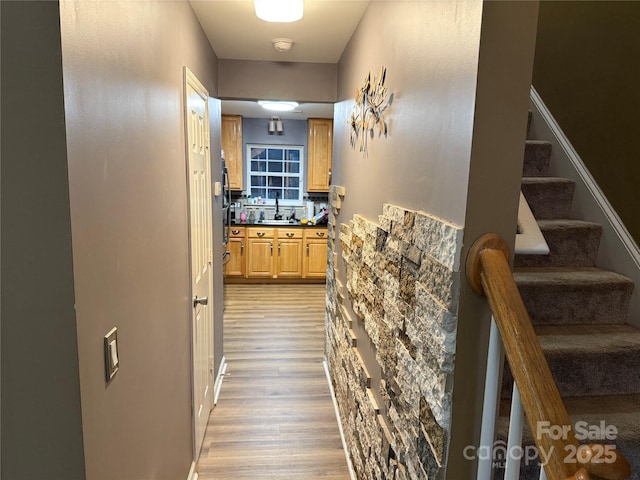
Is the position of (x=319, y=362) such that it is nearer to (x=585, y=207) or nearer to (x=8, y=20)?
(x=585, y=207)

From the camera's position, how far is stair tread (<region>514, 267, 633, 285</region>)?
5.55 feet

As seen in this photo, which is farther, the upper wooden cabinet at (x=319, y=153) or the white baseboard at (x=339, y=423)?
the upper wooden cabinet at (x=319, y=153)

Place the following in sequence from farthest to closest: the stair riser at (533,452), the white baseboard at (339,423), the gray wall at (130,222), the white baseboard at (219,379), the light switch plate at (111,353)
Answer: the white baseboard at (219,379)
the white baseboard at (339,423)
the stair riser at (533,452)
the light switch plate at (111,353)
the gray wall at (130,222)

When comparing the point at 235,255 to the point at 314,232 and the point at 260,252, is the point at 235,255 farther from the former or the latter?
the point at 314,232

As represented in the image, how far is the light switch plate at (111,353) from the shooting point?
1.02 meters

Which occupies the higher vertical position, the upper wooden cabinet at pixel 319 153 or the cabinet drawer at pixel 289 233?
the upper wooden cabinet at pixel 319 153

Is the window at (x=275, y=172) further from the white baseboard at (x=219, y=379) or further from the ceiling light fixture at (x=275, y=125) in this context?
the white baseboard at (x=219, y=379)

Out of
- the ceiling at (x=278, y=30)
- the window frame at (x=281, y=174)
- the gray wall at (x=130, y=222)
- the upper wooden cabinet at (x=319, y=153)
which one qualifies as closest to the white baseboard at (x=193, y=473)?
the gray wall at (x=130, y=222)

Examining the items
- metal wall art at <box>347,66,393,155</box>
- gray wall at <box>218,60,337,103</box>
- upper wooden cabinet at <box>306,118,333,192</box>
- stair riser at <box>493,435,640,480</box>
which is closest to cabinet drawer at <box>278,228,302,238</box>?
upper wooden cabinet at <box>306,118,333,192</box>

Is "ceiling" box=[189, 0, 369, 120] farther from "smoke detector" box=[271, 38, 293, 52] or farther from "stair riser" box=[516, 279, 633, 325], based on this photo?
"stair riser" box=[516, 279, 633, 325]

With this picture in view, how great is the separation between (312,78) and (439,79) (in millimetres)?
2334

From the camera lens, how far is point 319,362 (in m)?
3.69

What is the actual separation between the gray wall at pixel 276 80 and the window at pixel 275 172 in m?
3.67

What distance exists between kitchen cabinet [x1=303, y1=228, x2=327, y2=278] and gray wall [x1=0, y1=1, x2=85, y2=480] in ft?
17.7
